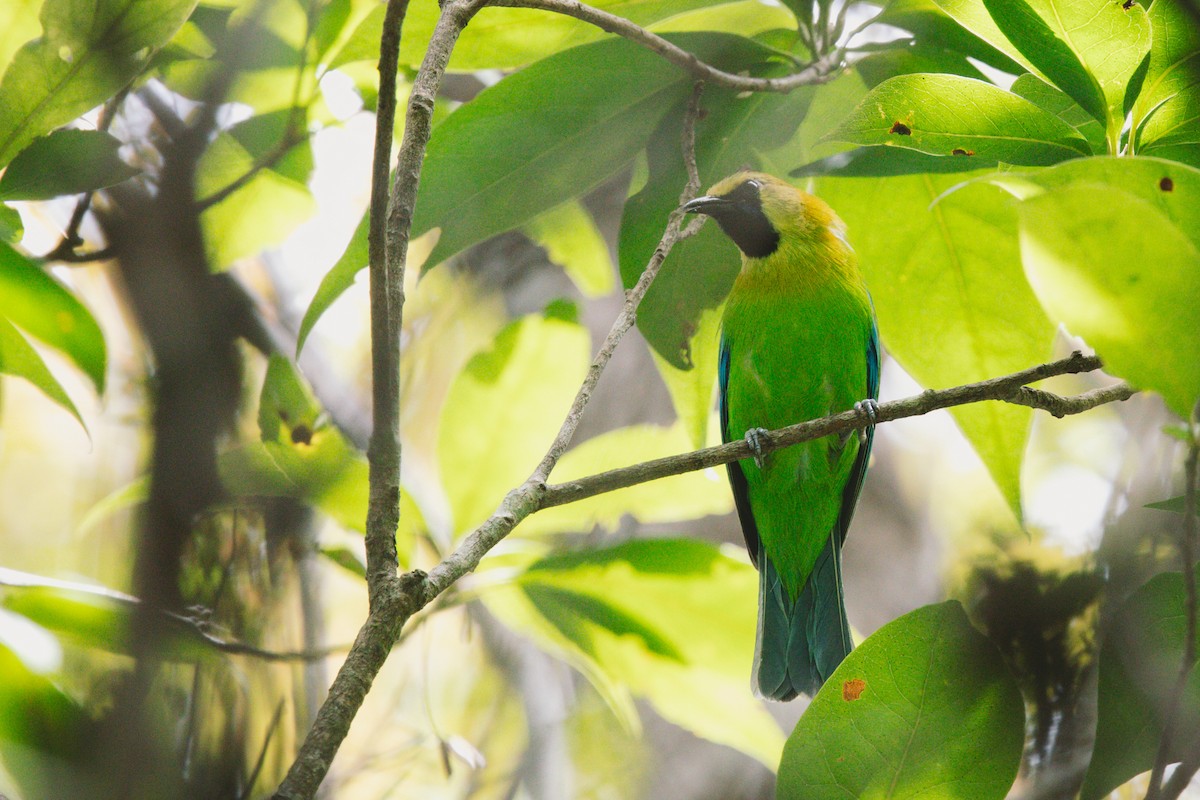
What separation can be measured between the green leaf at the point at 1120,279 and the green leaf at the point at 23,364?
47.5 inches

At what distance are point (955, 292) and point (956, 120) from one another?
1.74ft

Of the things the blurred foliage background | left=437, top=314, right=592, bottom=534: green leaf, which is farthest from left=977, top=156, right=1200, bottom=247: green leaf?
left=437, top=314, right=592, bottom=534: green leaf

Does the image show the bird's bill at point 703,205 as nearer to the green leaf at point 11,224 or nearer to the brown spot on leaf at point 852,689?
the brown spot on leaf at point 852,689

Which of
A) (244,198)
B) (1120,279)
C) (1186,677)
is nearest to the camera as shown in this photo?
(1120,279)

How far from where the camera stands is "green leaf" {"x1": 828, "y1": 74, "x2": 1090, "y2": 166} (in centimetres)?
130

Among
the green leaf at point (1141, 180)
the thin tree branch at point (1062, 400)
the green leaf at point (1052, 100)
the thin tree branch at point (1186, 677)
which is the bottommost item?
the thin tree branch at point (1186, 677)

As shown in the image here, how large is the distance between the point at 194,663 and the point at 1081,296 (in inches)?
55.2

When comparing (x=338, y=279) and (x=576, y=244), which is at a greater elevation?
(x=576, y=244)

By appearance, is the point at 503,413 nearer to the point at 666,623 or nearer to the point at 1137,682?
the point at 666,623

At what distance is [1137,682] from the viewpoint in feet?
4.25

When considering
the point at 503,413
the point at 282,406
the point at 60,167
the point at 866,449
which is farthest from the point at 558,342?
the point at 866,449

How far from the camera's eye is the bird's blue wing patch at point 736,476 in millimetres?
2830

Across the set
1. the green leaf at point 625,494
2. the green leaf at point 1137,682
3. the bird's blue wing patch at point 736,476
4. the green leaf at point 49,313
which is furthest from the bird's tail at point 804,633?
the green leaf at point 49,313

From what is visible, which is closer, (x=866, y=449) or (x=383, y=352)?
(x=383, y=352)
